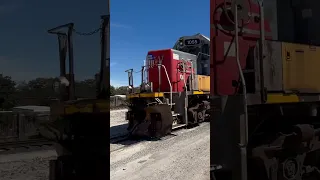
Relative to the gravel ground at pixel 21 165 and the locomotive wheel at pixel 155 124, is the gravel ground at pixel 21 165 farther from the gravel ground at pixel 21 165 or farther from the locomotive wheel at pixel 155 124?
the locomotive wheel at pixel 155 124

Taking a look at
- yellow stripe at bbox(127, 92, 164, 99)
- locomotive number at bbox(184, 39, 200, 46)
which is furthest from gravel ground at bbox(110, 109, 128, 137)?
locomotive number at bbox(184, 39, 200, 46)

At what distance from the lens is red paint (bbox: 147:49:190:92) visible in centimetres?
985

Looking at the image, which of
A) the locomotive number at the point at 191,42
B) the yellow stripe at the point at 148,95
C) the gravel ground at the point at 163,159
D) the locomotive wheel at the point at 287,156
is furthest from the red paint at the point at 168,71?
the locomotive wheel at the point at 287,156

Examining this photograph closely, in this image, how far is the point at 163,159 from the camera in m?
5.39

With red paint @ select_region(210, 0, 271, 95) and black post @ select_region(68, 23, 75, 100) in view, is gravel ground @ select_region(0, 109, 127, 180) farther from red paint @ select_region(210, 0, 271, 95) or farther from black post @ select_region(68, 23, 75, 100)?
red paint @ select_region(210, 0, 271, 95)

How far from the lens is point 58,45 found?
105cm

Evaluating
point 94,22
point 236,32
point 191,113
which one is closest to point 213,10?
point 236,32

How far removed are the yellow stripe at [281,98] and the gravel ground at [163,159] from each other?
172 cm

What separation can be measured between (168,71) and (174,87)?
0.60 m

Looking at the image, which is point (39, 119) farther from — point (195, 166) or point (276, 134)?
point (195, 166)

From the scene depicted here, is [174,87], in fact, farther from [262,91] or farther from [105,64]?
[105,64]

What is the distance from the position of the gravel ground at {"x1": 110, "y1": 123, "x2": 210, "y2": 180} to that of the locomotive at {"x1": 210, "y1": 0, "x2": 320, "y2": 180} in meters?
1.34

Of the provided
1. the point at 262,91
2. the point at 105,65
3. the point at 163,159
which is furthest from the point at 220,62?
the point at 163,159

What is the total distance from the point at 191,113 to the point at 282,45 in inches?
271
